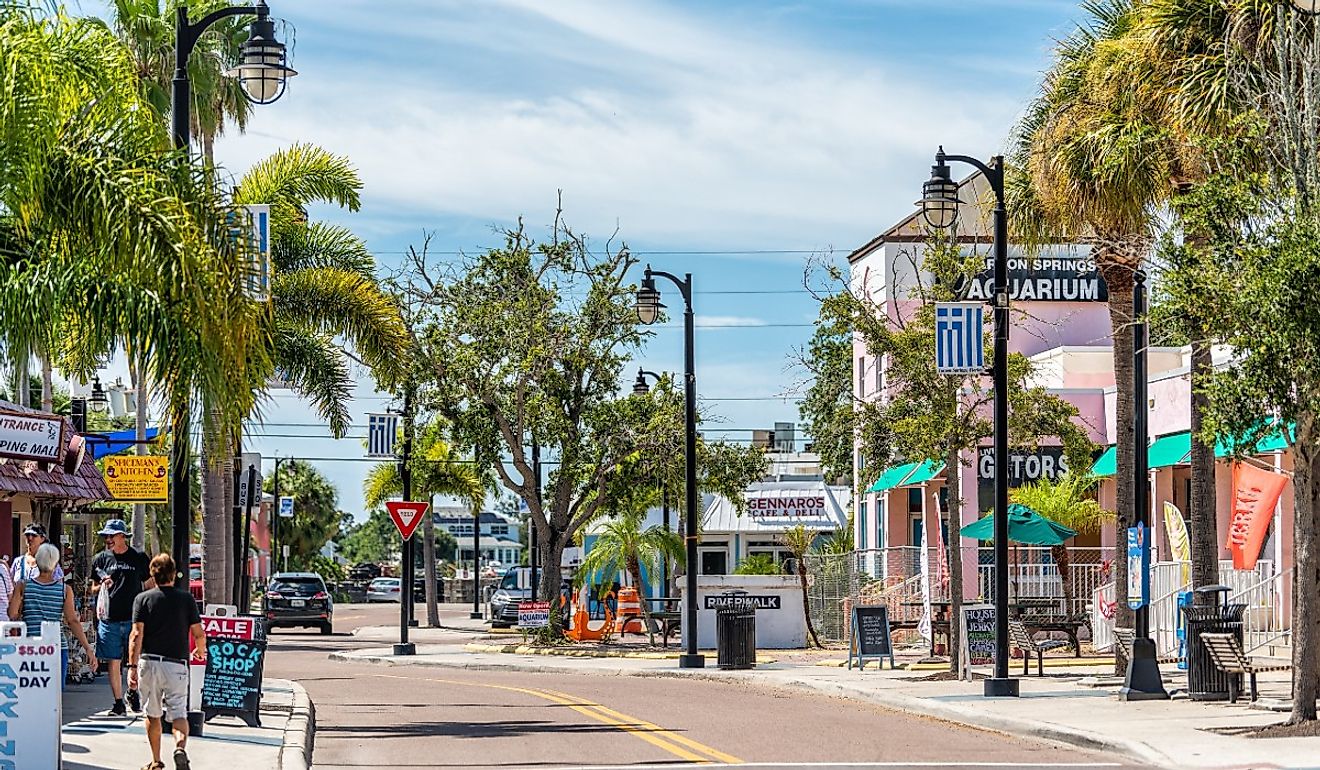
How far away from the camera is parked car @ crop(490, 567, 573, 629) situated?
5178 centimetres

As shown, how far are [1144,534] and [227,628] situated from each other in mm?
10931

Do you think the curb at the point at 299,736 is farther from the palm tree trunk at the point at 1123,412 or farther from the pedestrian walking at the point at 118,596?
the palm tree trunk at the point at 1123,412

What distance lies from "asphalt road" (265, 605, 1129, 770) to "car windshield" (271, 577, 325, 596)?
2248cm

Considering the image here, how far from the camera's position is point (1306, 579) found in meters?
16.3

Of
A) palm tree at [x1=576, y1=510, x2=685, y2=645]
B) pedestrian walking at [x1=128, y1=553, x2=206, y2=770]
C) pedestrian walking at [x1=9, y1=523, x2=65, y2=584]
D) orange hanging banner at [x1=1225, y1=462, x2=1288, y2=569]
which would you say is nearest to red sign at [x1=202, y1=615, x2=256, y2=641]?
pedestrian walking at [x1=9, y1=523, x2=65, y2=584]

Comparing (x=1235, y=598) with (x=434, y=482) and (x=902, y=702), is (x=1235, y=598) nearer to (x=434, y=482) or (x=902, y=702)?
(x=902, y=702)

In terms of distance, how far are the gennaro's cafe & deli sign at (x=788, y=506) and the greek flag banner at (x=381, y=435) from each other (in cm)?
1657

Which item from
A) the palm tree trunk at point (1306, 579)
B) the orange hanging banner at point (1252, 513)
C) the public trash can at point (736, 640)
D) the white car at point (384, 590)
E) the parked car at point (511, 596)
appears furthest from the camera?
the white car at point (384, 590)

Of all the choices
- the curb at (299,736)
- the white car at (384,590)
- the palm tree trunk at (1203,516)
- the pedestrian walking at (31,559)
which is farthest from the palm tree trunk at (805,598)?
the white car at (384,590)

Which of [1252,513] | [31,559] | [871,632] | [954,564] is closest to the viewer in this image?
[31,559]

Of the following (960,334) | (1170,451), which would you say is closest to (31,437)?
(960,334)

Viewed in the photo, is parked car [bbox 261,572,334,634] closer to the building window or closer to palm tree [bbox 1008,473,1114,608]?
the building window

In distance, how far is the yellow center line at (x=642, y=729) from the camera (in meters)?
15.6

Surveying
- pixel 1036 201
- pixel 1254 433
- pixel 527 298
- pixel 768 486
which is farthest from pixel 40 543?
pixel 768 486
